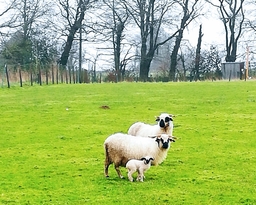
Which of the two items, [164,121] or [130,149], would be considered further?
[164,121]

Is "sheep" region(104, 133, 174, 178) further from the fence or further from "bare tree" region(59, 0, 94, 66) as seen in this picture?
"bare tree" region(59, 0, 94, 66)

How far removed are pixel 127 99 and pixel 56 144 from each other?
10.8 m

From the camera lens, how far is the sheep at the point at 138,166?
7922 millimetres

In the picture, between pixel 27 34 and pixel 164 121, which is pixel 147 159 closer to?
pixel 164 121

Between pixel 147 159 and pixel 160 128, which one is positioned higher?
pixel 160 128

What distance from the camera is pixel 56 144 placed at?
11367 millimetres

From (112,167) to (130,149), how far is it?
1.07m

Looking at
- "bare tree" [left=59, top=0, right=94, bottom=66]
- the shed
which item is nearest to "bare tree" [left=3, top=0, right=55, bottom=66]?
"bare tree" [left=59, top=0, right=94, bottom=66]

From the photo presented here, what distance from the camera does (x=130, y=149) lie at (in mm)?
8195

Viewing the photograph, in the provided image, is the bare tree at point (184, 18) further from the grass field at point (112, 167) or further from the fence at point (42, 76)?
the grass field at point (112, 167)

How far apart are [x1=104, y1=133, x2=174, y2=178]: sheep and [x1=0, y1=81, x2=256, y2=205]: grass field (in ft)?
1.02

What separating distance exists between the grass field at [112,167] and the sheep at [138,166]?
161 millimetres

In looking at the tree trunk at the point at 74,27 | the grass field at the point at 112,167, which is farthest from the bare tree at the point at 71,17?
the grass field at the point at 112,167

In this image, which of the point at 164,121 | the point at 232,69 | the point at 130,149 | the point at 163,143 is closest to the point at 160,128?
the point at 164,121
